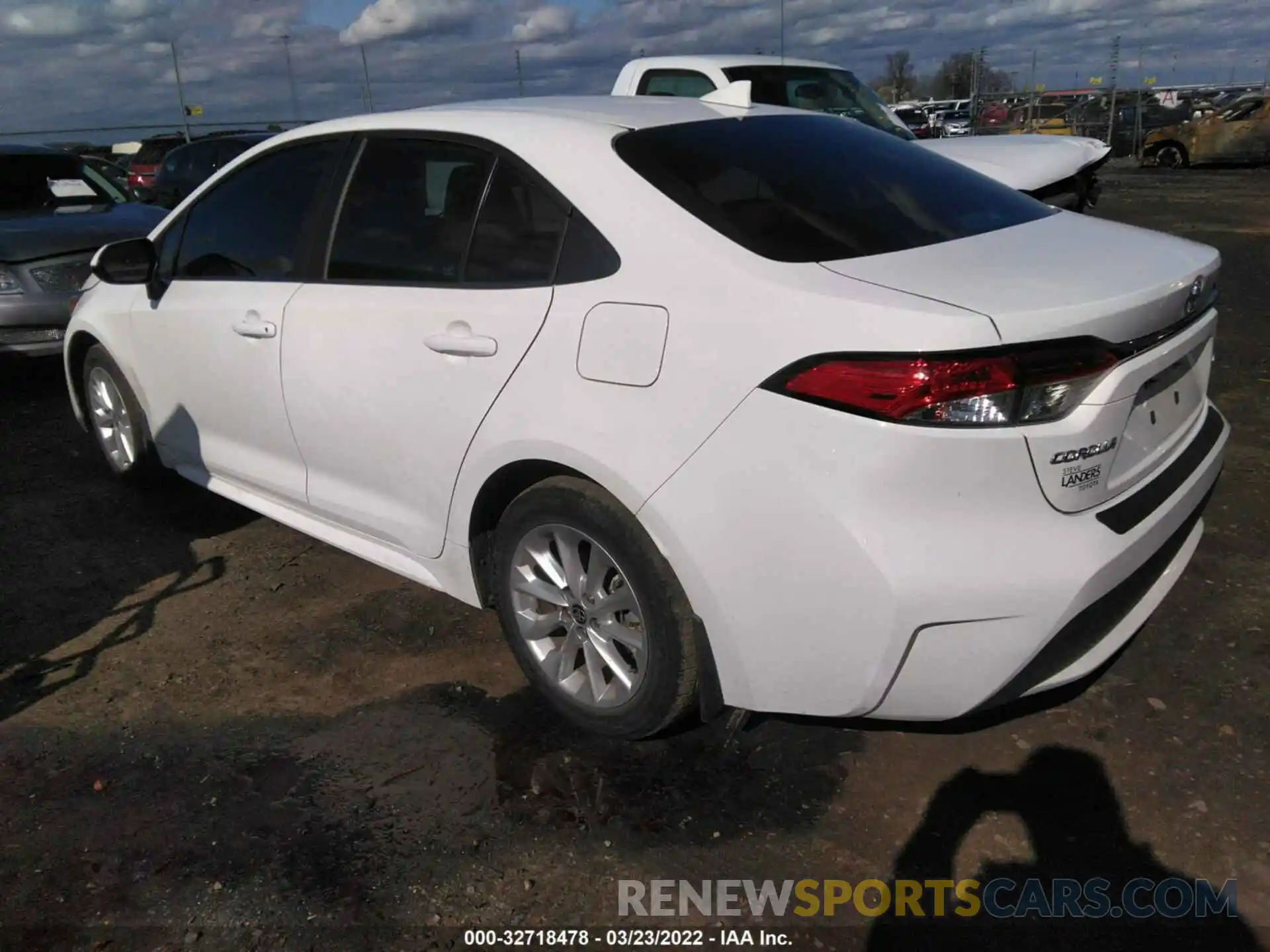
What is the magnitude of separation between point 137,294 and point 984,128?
2826cm

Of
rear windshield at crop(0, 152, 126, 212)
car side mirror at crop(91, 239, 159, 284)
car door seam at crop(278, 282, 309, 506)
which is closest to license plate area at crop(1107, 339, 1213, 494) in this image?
car door seam at crop(278, 282, 309, 506)

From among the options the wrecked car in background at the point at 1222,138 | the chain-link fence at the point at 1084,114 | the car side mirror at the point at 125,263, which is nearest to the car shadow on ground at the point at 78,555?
the car side mirror at the point at 125,263

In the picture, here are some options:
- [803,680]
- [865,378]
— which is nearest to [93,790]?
[803,680]

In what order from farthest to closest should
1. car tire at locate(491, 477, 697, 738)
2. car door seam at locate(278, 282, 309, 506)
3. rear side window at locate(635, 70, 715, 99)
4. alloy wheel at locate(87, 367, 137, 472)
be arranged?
rear side window at locate(635, 70, 715, 99), alloy wheel at locate(87, 367, 137, 472), car door seam at locate(278, 282, 309, 506), car tire at locate(491, 477, 697, 738)

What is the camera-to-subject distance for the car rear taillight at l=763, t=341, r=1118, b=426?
217 centimetres

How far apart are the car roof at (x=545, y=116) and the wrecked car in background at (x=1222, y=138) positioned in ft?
75.1

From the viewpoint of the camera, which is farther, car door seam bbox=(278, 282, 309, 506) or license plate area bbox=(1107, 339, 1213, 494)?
car door seam bbox=(278, 282, 309, 506)

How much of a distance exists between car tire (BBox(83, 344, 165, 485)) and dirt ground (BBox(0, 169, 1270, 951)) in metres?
0.96

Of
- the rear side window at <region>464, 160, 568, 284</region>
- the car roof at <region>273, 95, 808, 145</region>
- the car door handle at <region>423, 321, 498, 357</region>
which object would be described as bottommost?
the car door handle at <region>423, 321, 498, 357</region>

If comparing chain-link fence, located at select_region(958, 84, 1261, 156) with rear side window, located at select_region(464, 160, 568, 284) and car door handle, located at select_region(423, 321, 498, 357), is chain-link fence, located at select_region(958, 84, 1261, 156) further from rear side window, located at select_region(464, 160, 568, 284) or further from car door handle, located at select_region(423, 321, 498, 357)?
car door handle, located at select_region(423, 321, 498, 357)

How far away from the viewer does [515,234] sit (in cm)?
296

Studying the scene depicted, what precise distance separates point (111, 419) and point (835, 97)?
20.4 ft

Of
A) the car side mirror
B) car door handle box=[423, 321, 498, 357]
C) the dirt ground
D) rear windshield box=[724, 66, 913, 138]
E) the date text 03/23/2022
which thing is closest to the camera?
the date text 03/23/2022

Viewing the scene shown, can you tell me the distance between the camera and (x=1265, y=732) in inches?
113
